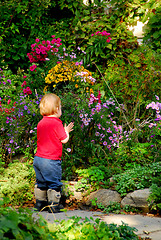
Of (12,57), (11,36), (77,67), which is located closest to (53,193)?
(77,67)

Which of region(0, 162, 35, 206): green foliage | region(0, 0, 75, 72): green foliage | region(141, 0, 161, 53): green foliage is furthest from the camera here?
region(0, 0, 75, 72): green foliage

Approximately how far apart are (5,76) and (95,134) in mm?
2689

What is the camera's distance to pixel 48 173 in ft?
11.7

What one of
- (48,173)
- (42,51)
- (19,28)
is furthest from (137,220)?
(19,28)

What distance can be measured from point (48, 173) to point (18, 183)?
1.83ft

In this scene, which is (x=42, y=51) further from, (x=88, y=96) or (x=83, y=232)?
(x=83, y=232)

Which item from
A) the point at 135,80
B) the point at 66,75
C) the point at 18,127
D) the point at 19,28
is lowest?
the point at 18,127

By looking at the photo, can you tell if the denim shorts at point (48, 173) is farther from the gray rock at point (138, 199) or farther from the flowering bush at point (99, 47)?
the flowering bush at point (99, 47)

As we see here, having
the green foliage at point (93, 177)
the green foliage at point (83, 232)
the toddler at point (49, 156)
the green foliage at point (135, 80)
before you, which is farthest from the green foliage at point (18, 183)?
the green foliage at point (135, 80)

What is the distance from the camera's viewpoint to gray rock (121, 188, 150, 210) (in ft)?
11.5

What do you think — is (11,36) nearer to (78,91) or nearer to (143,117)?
(78,91)

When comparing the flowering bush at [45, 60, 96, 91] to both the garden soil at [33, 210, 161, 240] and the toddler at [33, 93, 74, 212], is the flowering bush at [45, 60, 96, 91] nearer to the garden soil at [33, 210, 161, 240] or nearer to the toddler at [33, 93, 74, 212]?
the toddler at [33, 93, 74, 212]

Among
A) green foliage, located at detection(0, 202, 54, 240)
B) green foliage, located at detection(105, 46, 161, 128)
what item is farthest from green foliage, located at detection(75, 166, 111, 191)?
green foliage, located at detection(0, 202, 54, 240)

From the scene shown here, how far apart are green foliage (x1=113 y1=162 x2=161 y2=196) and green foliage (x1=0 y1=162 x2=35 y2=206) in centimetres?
117
